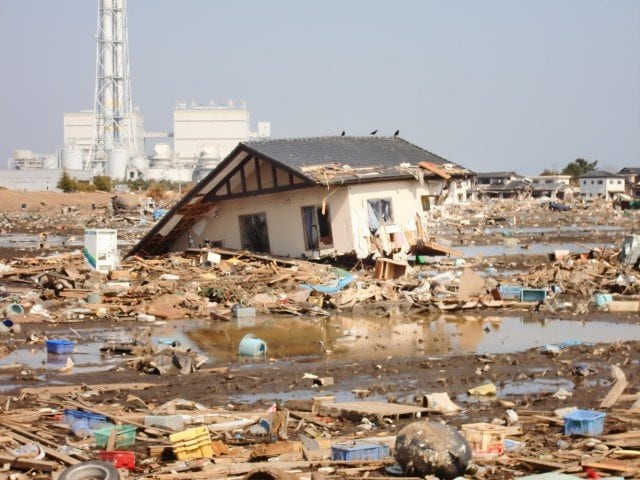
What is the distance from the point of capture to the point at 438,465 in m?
7.17

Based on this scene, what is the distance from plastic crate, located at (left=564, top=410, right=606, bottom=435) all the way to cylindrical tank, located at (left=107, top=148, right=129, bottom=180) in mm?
102642

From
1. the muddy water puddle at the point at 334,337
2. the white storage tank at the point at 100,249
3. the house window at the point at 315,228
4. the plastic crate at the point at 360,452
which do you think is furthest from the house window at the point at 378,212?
the plastic crate at the point at 360,452

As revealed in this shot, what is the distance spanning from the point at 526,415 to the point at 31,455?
4416 mm

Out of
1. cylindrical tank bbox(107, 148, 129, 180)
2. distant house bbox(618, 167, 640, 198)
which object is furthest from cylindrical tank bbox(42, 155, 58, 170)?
distant house bbox(618, 167, 640, 198)

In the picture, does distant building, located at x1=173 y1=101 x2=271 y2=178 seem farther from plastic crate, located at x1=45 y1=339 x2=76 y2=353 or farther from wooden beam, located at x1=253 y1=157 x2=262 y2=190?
plastic crate, located at x1=45 y1=339 x2=76 y2=353

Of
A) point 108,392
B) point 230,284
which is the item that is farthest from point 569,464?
point 230,284

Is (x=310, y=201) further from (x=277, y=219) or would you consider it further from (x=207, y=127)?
(x=207, y=127)

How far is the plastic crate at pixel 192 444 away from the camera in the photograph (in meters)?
7.94

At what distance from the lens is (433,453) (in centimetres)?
719

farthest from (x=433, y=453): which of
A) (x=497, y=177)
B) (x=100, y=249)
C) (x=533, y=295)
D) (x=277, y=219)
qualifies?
(x=497, y=177)

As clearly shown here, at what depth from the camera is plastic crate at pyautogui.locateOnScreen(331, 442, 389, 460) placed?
7.67m

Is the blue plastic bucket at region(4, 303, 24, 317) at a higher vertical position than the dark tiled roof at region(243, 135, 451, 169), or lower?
lower

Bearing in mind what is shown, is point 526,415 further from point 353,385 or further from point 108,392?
point 108,392

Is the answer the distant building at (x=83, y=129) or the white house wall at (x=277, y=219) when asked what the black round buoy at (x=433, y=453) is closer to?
the white house wall at (x=277, y=219)
